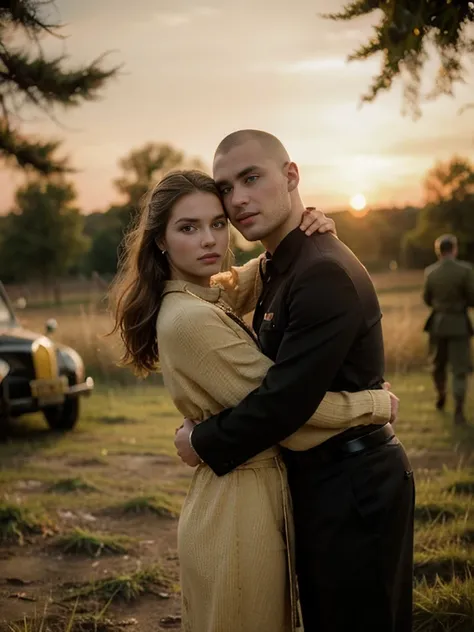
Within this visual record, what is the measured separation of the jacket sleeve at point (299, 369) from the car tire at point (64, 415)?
258 inches

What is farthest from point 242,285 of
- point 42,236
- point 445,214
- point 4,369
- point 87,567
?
point 445,214

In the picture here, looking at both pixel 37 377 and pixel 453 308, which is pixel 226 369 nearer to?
pixel 37 377

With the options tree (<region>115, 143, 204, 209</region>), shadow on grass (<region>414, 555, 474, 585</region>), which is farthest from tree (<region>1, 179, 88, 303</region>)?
shadow on grass (<region>414, 555, 474, 585</region>)

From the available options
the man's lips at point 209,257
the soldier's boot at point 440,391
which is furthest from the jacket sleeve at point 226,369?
the soldier's boot at point 440,391

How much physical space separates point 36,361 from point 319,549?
243 inches

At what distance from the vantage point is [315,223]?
2469mm

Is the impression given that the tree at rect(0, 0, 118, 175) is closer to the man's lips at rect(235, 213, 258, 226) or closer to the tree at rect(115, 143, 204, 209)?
the man's lips at rect(235, 213, 258, 226)

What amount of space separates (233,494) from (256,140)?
3.67 feet

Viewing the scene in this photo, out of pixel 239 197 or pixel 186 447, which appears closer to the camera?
pixel 186 447

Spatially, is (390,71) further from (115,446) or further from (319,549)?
(115,446)

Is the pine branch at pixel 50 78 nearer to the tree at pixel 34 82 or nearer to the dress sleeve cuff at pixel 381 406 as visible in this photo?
the tree at pixel 34 82

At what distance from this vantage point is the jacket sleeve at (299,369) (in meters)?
2.14

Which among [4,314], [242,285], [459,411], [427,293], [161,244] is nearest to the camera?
[161,244]

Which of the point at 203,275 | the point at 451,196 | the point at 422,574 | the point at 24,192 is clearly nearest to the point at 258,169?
the point at 203,275
